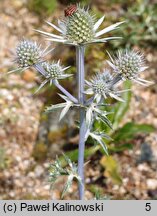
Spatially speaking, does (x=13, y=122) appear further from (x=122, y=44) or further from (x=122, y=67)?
(x=122, y=67)

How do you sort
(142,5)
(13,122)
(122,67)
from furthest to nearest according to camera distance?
(142,5) → (13,122) → (122,67)

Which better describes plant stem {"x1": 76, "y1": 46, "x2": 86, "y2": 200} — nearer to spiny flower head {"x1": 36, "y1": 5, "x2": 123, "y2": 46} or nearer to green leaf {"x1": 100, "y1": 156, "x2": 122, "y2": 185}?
spiny flower head {"x1": 36, "y1": 5, "x2": 123, "y2": 46}

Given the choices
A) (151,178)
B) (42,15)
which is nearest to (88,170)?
(151,178)

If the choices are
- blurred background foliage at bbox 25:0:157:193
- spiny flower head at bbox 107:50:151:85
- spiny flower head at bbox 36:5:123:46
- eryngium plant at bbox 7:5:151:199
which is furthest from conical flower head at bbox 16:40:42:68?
blurred background foliage at bbox 25:0:157:193

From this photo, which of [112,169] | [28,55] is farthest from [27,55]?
[112,169]

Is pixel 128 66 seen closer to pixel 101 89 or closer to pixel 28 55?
pixel 101 89

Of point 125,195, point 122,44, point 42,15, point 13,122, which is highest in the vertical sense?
point 42,15
